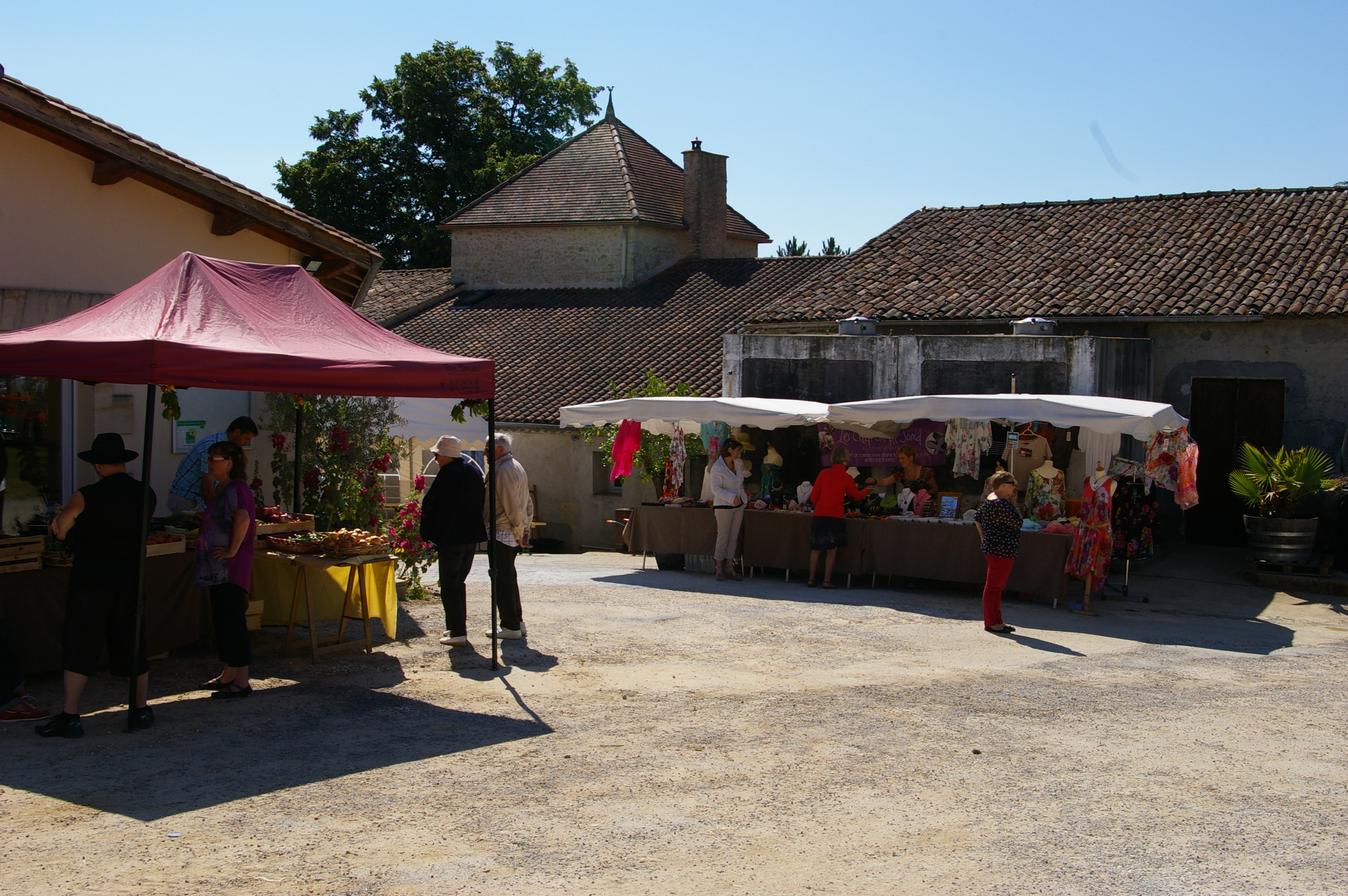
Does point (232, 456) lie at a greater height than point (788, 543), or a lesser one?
greater

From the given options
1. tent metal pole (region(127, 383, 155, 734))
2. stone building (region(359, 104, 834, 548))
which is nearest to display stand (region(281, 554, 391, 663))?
tent metal pole (region(127, 383, 155, 734))

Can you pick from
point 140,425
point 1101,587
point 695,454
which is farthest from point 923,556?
point 140,425

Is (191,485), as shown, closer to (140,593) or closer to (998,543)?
(140,593)

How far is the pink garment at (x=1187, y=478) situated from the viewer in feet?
41.6

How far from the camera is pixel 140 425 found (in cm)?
1025

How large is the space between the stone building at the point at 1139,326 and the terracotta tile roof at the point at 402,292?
13.3 m

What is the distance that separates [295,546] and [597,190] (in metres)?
22.8

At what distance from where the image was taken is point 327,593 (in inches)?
376

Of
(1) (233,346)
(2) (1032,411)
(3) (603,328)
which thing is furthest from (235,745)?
(3) (603,328)

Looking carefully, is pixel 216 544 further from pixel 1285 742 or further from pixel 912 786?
pixel 1285 742

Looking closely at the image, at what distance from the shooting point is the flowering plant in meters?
11.4

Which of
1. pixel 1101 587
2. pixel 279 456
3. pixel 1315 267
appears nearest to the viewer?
pixel 279 456

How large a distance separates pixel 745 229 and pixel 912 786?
28.1 meters

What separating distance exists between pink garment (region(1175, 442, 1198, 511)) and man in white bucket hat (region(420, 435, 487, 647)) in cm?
769
